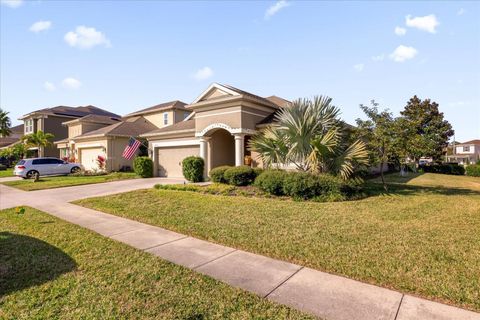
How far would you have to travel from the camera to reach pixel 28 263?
4918mm

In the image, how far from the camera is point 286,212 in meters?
8.53

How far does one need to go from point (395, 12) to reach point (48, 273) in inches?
551

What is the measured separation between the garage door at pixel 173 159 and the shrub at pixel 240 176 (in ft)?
20.1

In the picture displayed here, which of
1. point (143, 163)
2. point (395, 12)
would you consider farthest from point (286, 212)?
point (143, 163)

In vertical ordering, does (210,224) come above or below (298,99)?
below

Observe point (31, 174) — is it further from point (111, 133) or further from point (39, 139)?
point (39, 139)

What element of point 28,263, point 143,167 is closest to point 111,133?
point 143,167

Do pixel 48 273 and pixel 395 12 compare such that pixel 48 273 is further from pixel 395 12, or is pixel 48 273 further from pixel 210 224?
pixel 395 12

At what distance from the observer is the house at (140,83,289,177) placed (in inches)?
633

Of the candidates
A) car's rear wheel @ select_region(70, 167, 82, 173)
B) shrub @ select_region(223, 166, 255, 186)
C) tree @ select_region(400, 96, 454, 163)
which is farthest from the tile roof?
tree @ select_region(400, 96, 454, 163)

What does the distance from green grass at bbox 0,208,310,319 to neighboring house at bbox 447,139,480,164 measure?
75.2 m

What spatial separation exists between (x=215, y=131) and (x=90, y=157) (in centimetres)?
1576

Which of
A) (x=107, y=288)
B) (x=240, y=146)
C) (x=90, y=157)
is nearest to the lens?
(x=107, y=288)

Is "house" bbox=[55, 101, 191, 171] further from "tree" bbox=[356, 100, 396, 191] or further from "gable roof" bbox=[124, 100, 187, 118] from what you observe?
"tree" bbox=[356, 100, 396, 191]
